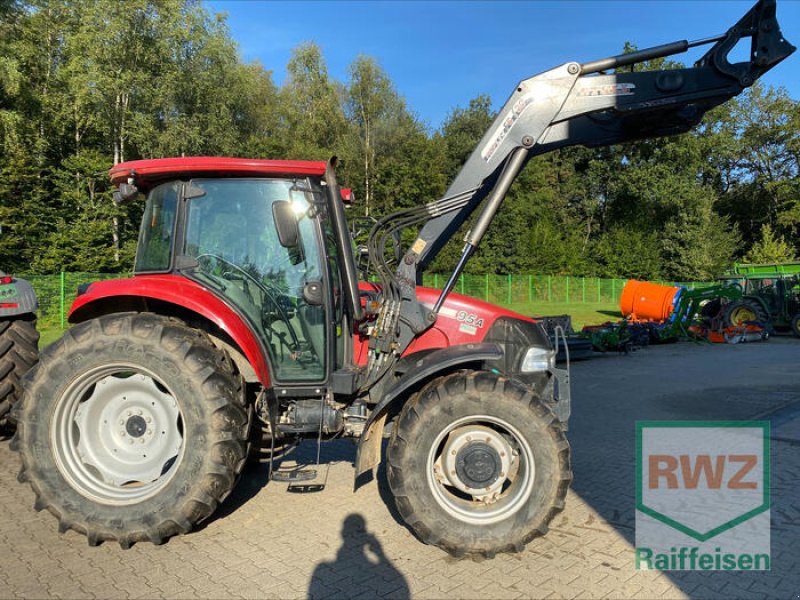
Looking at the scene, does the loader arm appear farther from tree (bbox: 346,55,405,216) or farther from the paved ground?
tree (bbox: 346,55,405,216)

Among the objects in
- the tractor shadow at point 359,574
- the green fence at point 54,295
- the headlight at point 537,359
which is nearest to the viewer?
the tractor shadow at point 359,574

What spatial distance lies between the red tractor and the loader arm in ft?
0.05

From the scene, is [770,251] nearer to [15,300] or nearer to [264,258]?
[264,258]

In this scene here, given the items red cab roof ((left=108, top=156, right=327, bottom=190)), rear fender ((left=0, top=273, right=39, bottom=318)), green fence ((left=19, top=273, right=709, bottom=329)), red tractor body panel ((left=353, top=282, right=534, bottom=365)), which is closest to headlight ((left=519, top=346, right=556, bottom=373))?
red tractor body panel ((left=353, top=282, right=534, bottom=365))

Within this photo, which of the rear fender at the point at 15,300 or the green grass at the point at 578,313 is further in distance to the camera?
the green grass at the point at 578,313

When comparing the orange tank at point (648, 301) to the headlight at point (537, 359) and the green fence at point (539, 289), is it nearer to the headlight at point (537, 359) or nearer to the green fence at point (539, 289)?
the green fence at point (539, 289)

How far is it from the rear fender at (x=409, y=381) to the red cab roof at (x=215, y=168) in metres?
1.52

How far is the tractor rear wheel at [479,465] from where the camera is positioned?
3553 millimetres

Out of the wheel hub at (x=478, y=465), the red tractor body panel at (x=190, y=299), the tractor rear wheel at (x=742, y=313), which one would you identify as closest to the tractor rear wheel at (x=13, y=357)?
the red tractor body panel at (x=190, y=299)

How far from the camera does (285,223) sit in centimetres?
382

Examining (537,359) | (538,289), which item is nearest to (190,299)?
(537,359)

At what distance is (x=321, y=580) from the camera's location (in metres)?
3.31

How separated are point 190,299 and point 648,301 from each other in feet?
60.8

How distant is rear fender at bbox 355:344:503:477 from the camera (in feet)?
12.1
